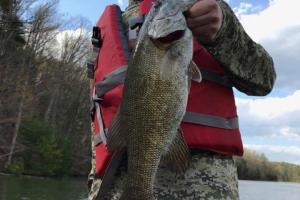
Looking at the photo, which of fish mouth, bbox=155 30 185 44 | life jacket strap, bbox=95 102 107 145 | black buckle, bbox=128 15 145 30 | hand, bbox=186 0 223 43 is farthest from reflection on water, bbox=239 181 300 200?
fish mouth, bbox=155 30 185 44

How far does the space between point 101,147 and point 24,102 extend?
48.8m

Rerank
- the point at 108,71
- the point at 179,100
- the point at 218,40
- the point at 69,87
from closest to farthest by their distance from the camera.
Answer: the point at 179,100
the point at 218,40
the point at 108,71
the point at 69,87

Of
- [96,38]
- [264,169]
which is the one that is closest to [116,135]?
[96,38]

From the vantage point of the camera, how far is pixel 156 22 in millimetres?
2578

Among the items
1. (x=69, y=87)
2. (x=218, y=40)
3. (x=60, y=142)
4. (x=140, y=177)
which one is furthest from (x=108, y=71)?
(x=69, y=87)

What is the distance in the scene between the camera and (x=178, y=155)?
274cm

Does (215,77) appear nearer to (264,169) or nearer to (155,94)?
(155,94)

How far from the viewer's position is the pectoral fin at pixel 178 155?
2.67 meters

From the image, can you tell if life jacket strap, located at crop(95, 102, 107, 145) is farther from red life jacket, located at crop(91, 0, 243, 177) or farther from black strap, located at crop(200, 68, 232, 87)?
black strap, located at crop(200, 68, 232, 87)

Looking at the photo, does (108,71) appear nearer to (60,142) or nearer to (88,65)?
(88,65)

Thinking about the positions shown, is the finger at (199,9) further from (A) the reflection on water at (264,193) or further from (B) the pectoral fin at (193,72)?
(A) the reflection on water at (264,193)

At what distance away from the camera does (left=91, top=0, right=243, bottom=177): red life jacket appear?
3104 mm

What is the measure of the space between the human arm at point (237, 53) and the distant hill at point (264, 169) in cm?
8926

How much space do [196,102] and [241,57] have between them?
1.23ft
